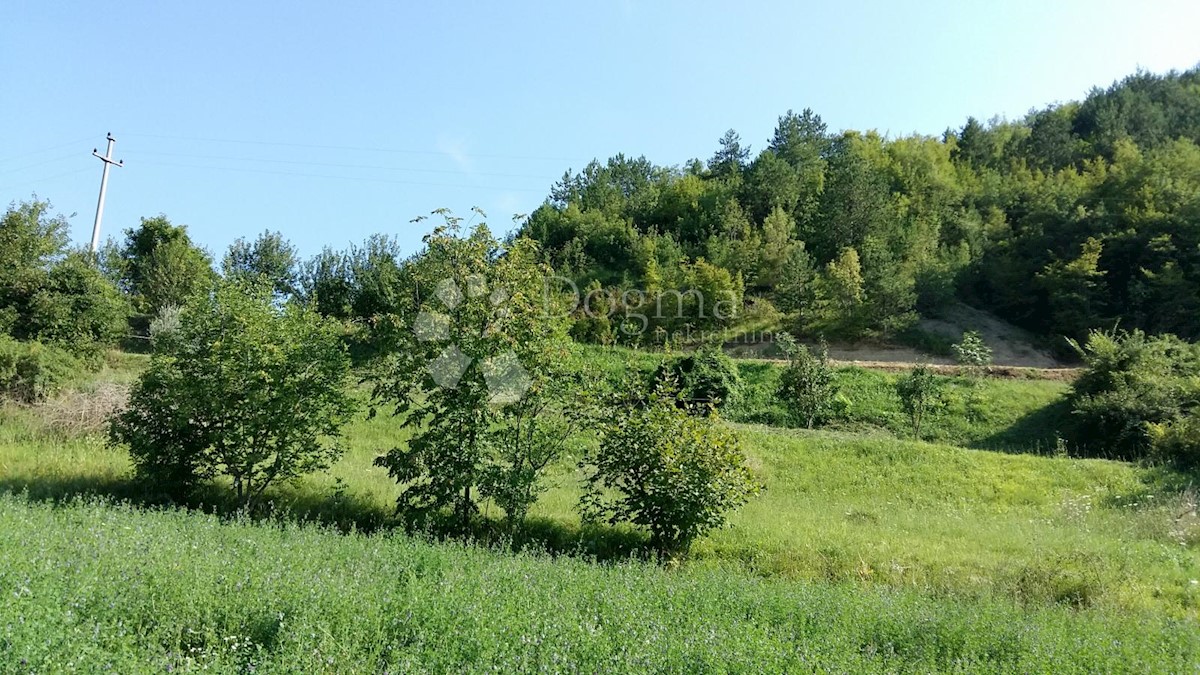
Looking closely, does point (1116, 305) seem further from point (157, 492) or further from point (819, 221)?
point (157, 492)

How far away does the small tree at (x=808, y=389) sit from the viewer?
67.8 feet

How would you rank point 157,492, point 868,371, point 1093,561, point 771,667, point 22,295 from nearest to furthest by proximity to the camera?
point 771,667
point 1093,561
point 157,492
point 22,295
point 868,371

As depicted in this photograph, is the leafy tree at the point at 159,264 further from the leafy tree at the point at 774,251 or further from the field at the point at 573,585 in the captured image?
the leafy tree at the point at 774,251

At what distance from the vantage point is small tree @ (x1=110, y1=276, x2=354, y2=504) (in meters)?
9.29

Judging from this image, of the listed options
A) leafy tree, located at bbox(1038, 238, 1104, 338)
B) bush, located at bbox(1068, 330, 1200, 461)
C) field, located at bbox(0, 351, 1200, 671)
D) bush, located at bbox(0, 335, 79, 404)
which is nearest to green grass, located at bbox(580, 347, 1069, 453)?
bush, located at bbox(1068, 330, 1200, 461)

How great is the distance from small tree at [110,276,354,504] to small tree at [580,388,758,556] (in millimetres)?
3897

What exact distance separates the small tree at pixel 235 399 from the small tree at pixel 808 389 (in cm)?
1469

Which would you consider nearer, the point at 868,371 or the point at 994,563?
the point at 994,563

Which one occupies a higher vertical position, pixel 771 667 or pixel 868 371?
pixel 868 371

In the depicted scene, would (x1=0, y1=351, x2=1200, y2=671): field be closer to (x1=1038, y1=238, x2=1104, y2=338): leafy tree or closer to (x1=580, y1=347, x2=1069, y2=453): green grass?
(x1=580, y1=347, x2=1069, y2=453): green grass

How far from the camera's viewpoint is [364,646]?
4.34 metres

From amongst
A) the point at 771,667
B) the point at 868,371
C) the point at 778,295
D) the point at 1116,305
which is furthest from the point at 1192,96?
the point at 771,667

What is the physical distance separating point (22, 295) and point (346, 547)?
68.5 ft

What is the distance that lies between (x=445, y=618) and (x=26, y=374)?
1494cm
